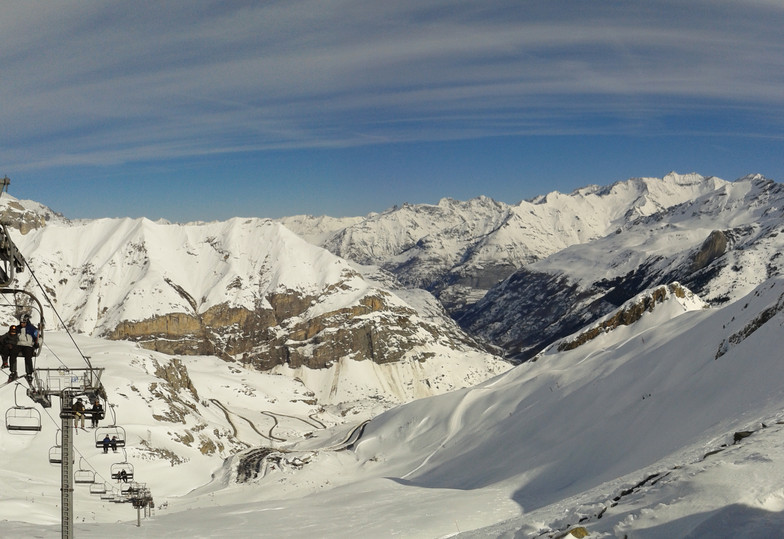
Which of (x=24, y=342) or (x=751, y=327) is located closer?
(x=24, y=342)

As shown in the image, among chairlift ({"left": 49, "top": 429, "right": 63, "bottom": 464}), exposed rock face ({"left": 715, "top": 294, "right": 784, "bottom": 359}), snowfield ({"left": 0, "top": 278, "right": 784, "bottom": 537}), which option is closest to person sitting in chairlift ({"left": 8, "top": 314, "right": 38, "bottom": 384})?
chairlift ({"left": 49, "top": 429, "right": 63, "bottom": 464})

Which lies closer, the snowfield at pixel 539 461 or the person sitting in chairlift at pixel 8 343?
the person sitting in chairlift at pixel 8 343

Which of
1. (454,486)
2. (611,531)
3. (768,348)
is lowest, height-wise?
(454,486)

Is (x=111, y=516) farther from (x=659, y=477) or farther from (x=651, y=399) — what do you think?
(x=659, y=477)

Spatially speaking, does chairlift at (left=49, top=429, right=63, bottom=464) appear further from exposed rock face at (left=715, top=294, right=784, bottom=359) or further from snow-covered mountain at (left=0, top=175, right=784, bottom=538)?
exposed rock face at (left=715, top=294, right=784, bottom=359)

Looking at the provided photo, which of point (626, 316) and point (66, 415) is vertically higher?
point (626, 316)

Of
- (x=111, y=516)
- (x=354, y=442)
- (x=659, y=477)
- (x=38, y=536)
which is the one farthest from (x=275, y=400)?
(x=659, y=477)

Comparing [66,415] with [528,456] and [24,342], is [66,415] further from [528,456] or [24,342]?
[528,456]

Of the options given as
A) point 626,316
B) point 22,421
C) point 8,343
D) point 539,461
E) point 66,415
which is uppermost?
point 626,316

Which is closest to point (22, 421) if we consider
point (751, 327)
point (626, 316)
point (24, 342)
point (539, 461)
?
point (539, 461)

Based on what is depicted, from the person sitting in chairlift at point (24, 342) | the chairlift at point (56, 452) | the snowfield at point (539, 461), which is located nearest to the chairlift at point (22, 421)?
the person sitting in chairlift at point (24, 342)

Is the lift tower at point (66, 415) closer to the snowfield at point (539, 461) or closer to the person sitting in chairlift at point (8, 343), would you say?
the person sitting in chairlift at point (8, 343)
